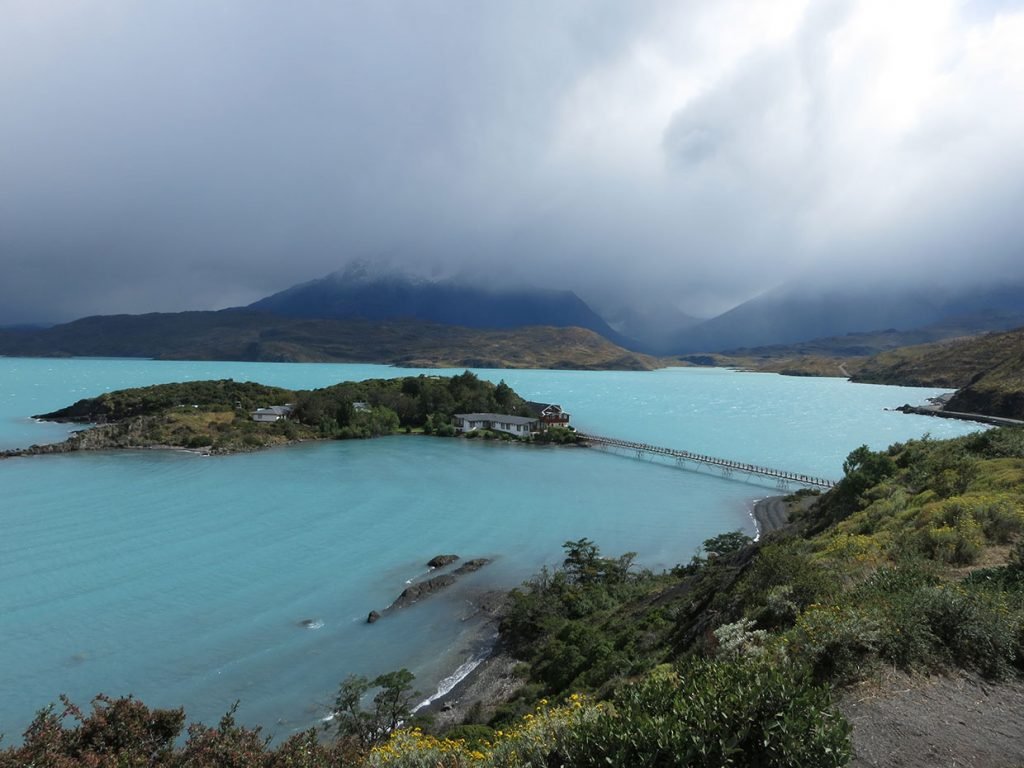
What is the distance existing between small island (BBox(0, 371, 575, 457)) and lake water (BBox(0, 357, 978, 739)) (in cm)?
480

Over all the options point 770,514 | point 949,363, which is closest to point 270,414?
point 770,514

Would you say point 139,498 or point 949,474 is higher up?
point 949,474

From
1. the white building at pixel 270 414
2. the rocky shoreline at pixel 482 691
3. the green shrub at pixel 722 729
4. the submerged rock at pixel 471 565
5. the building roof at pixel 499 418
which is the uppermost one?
the green shrub at pixel 722 729

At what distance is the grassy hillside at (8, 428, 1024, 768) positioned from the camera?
483 centimetres

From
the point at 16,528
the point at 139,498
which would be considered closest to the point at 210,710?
the point at 16,528

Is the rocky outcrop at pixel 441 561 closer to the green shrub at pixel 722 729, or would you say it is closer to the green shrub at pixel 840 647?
the green shrub at pixel 840 647

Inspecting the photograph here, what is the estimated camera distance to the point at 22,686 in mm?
19531

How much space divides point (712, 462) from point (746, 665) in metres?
61.1

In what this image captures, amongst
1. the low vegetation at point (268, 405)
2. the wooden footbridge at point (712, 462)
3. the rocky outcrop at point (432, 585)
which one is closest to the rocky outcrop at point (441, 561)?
the rocky outcrop at point (432, 585)

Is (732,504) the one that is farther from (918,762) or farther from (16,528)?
(16,528)

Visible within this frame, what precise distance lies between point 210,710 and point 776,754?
65.1 feet

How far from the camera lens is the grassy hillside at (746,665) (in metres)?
4.83

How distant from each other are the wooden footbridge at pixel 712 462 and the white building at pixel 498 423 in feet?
25.6

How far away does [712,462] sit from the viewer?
207 feet
